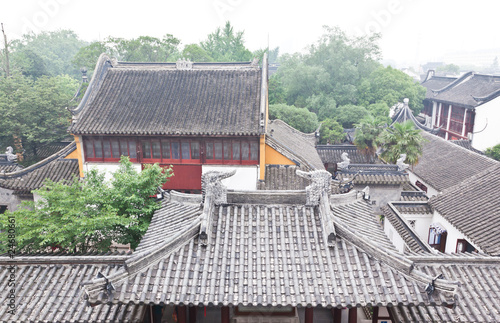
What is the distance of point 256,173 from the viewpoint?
19.3m

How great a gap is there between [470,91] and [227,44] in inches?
1608

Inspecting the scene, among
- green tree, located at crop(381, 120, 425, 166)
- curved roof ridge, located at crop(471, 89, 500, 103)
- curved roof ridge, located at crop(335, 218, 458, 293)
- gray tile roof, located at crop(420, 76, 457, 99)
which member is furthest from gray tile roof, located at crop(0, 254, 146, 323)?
gray tile roof, located at crop(420, 76, 457, 99)

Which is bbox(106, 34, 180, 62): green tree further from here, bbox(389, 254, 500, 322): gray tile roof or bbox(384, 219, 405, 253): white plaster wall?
bbox(389, 254, 500, 322): gray tile roof

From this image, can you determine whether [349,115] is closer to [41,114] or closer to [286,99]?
[286,99]

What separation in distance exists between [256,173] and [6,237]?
1176 centimetres

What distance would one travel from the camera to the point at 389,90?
45.8 metres

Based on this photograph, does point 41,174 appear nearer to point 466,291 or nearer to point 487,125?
point 466,291

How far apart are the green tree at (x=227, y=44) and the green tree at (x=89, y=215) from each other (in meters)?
52.1

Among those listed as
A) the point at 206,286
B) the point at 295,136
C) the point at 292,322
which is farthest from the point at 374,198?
the point at 206,286

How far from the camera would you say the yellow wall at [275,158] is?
64.6 feet

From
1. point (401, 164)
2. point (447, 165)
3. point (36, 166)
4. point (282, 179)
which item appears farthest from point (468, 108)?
point (36, 166)

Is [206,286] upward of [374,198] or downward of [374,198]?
upward

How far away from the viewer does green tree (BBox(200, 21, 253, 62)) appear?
205ft

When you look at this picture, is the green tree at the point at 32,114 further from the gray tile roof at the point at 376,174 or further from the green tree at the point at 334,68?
the green tree at the point at 334,68
